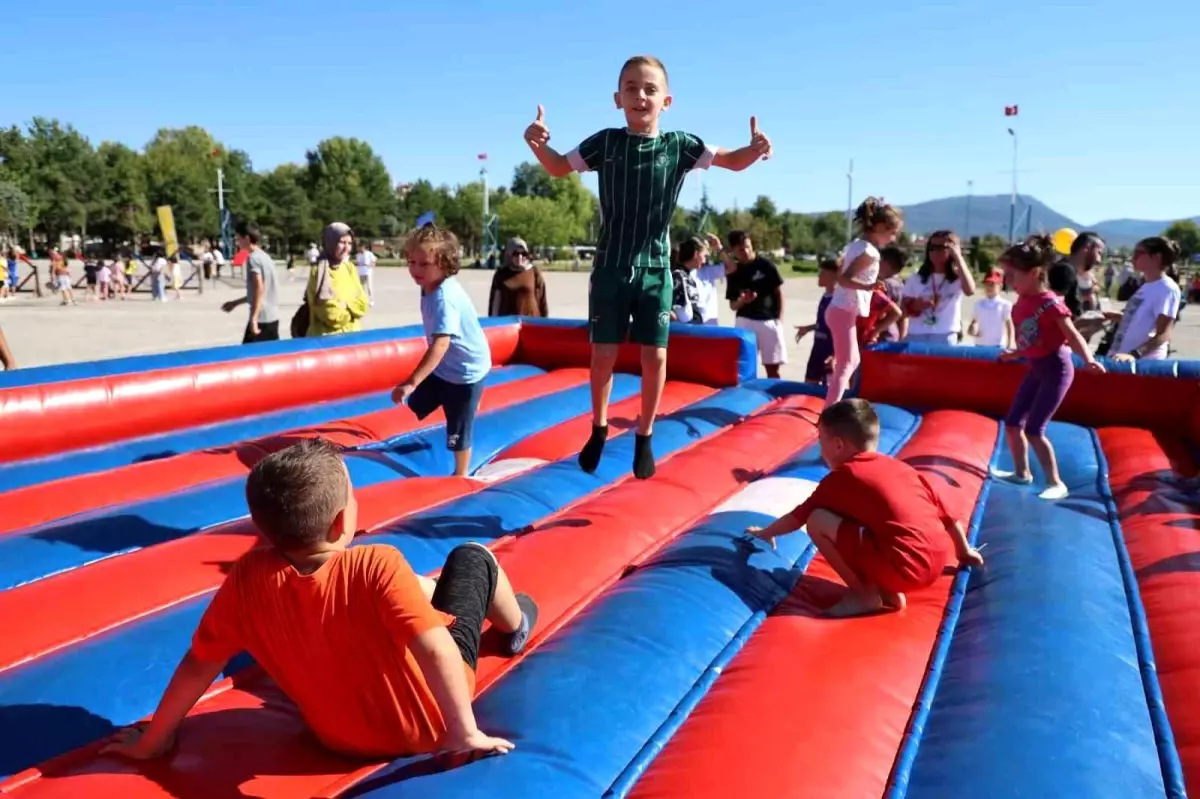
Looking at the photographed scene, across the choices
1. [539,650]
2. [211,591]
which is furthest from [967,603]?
[211,591]

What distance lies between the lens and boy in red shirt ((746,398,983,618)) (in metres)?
2.55

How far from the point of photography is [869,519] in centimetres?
256

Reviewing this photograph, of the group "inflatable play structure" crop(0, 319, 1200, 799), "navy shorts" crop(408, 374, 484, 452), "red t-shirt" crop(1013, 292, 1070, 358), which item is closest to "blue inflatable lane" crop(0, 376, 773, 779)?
"inflatable play structure" crop(0, 319, 1200, 799)

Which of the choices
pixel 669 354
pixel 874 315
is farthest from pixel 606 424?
pixel 874 315

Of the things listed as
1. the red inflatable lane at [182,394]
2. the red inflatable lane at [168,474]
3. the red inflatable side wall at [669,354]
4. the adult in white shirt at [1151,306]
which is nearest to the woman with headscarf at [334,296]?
the red inflatable lane at [182,394]

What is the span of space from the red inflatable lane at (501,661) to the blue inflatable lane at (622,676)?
0.40 ft

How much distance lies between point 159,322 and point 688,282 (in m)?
11.0

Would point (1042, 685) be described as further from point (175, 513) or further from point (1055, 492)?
point (175, 513)

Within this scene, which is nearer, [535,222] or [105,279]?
[105,279]

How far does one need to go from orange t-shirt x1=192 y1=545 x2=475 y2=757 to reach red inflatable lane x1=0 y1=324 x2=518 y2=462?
3.03 m

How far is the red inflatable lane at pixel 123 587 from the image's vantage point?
7.50 feet

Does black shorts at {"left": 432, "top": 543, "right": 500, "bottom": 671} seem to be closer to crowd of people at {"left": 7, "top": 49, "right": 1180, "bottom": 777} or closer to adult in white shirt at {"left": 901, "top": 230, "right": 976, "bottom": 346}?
crowd of people at {"left": 7, "top": 49, "right": 1180, "bottom": 777}

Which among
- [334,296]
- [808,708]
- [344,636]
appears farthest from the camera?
[334,296]

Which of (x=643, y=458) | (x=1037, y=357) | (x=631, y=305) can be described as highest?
(x=631, y=305)
